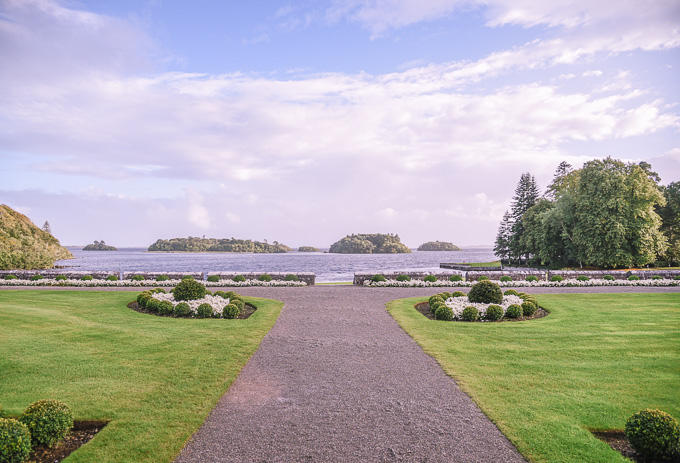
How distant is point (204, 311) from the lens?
14953mm

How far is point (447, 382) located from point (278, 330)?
6.29 metres

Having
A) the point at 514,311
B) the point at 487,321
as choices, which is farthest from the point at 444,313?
the point at 514,311

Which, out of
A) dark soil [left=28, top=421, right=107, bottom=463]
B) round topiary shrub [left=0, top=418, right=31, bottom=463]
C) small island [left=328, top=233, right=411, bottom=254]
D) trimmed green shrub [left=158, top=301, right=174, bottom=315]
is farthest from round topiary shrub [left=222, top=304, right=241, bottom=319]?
small island [left=328, top=233, right=411, bottom=254]

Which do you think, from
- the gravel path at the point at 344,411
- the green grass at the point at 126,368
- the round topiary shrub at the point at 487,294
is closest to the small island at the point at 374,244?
the round topiary shrub at the point at 487,294

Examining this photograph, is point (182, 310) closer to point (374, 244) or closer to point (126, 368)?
point (126, 368)

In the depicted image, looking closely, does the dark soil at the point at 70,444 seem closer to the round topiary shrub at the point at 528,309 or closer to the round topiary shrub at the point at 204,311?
the round topiary shrub at the point at 204,311

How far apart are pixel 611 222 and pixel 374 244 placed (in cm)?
14466

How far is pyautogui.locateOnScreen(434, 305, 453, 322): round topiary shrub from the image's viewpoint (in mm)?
14875

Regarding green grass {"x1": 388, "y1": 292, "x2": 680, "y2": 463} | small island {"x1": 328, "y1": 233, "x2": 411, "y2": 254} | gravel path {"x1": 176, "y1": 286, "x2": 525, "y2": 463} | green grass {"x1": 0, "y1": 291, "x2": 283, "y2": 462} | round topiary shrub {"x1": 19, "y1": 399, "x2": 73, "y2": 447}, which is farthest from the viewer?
small island {"x1": 328, "y1": 233, "x2": 411, "y2": 254}

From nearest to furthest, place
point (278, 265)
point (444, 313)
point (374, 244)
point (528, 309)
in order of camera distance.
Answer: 1. point (444, 313)
2. point (528, 309)
3. point (278, 265)
4. point (374, 244)

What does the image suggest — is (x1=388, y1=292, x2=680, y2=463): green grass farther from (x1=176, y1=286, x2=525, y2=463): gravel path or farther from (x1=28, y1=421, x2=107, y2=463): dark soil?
(x1=28, y1=421, x2=107, y2=463): dark soil

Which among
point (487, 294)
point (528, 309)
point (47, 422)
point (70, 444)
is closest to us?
point (47, 422)

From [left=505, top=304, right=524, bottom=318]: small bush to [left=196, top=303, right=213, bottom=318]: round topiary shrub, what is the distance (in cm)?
1169

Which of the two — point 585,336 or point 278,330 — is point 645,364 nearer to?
point 585,336
